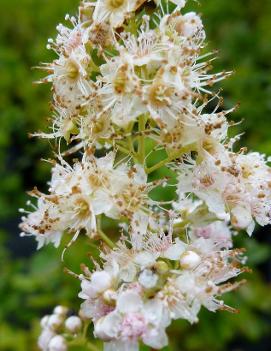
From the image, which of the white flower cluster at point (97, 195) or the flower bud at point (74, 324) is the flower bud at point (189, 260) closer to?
the white flower cluster at point (97, 195)

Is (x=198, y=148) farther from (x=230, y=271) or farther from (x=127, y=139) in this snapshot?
(x=230, y=271)

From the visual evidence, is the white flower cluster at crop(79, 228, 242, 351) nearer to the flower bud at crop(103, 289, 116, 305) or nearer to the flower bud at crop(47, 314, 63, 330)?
the flower bud at crop(103, 289, 116, 305)

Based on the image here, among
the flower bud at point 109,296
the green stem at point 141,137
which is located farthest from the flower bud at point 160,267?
the green stem at point 141,137

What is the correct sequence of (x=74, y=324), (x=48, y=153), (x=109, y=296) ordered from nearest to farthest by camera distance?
1. (x=109, y=296)
2. (x=74, y=324)
3. (x=48, y=153)

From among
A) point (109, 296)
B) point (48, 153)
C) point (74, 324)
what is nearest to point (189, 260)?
point (109, 296)

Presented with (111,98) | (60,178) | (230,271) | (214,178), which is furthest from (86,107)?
(230,271)

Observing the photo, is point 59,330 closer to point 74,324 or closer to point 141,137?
point 74,324
